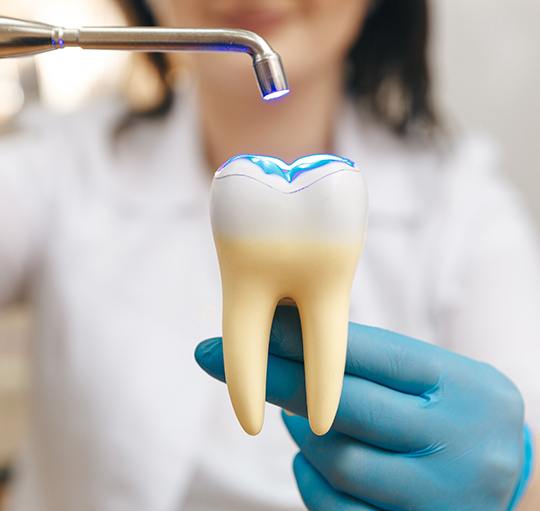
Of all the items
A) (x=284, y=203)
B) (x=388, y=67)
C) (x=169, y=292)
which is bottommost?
(x=169, y=292)

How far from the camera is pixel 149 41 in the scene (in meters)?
0.24

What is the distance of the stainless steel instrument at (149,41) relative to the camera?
240 mm

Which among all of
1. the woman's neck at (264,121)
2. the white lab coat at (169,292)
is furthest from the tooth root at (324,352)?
the woman's neck at (264,121)

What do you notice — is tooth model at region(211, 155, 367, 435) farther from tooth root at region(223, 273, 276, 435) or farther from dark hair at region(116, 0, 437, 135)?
dark hair at region(116, 0, 437, 135)

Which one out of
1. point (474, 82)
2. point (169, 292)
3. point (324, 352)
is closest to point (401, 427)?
point (324, 352)

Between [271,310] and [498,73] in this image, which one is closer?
[271,310]

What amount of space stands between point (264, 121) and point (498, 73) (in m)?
0.47

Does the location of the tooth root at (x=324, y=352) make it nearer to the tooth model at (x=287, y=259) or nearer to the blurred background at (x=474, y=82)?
the tooth model at (x=287, y=259)

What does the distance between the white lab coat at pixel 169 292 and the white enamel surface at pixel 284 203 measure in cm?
32

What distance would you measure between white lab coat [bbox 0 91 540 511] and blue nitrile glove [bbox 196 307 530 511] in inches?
7.0

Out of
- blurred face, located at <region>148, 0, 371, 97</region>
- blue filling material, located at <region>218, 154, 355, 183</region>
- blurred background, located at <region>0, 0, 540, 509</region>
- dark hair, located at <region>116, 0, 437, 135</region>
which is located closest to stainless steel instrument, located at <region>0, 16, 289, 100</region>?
blue filling material, located at <region>218, 154, 355, 183</region>

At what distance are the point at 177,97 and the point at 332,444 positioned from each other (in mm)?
560

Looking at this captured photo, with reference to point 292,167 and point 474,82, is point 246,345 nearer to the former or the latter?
point 292,167

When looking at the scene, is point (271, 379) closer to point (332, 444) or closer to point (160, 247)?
point (332, 444)
